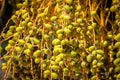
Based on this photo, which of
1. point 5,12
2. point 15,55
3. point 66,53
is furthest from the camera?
point 5,12

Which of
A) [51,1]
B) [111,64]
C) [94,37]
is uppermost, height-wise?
[51,1]

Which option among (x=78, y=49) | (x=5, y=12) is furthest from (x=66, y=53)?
(x=5, y=12)

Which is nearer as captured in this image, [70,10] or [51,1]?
[70,10]

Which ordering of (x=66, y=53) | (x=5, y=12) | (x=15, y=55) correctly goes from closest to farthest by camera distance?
(x=66, y=53) < (x=15, y=55) < (x=5, y=12)

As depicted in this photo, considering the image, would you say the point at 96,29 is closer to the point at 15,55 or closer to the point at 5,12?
the point at 15,55

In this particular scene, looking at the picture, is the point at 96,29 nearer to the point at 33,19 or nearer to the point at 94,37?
the point at 94,37

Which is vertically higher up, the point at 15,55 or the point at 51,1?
the point at 51,1
